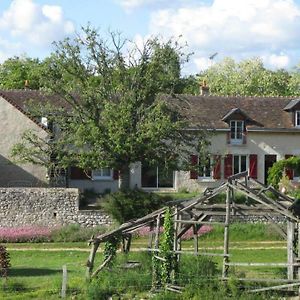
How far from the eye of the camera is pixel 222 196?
38031 millimetres

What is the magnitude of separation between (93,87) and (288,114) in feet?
52.4

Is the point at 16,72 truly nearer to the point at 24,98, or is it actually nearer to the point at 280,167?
the point at 24,98

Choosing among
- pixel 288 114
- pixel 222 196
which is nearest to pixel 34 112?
pixel 222 196

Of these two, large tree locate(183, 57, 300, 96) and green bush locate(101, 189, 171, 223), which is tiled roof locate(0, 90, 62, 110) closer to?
green bush locate(101, 189, 171, 223)

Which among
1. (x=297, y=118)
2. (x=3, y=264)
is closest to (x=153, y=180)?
(x=297, y=118)

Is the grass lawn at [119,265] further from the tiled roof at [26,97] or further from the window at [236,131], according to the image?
the tiled roof at [26,97]

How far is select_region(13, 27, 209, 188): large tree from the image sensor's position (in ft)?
123

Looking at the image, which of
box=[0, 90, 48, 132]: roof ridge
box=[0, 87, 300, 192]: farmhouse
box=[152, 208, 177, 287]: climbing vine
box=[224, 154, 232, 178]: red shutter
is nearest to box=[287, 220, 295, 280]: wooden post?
box=[152, 208, 177, 287]: climbing vine

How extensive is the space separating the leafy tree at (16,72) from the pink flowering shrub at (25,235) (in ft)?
116

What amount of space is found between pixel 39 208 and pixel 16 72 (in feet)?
131

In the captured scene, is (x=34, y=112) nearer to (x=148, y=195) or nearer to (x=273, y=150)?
(x=148, y=195)

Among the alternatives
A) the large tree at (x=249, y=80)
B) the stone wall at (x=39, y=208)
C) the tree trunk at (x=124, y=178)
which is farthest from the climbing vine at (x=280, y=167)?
the large tree at (x=249, y=80)

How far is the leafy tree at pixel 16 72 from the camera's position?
74750 mm

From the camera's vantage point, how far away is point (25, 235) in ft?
119
